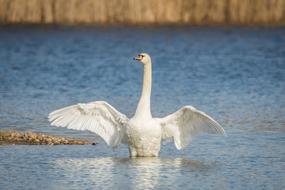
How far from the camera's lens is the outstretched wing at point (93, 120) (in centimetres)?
1400

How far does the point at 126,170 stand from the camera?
12.9 metres

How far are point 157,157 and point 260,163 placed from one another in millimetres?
1260

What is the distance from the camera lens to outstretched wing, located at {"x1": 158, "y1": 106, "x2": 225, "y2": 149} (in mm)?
13664

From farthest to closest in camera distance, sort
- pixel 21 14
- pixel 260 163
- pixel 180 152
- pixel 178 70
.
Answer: pixel 21 14
pixel 178 70
pixel 180 152
pixel 260 163

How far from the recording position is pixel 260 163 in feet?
44.3

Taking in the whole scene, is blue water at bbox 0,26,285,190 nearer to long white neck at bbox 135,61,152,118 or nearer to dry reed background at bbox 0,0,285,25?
long white neck at bbox 135,61,152,118

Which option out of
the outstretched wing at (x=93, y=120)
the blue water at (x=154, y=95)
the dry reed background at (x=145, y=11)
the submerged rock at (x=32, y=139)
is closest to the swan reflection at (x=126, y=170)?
the blue water at (x=154, y=95)

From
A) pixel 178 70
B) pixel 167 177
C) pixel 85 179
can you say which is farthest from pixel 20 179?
pixel 178 70

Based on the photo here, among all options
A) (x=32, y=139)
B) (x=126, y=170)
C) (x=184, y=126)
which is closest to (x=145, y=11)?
(x=32, y=139)

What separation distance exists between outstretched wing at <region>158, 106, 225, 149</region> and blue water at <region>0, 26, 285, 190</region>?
0.90 ft

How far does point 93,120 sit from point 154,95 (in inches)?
299

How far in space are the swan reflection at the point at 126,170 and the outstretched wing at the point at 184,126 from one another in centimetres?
28

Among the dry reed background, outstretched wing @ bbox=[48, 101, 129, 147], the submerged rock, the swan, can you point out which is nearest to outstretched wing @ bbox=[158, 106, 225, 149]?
the swan

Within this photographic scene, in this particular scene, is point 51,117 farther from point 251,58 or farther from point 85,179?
point 251,58
